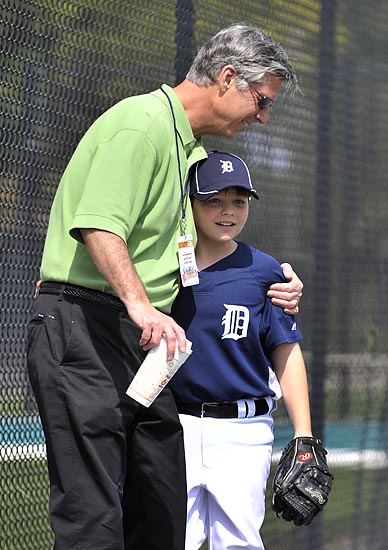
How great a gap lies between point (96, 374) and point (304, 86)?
8.99 feet

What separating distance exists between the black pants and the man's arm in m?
0.19

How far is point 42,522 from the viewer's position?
3844 mm

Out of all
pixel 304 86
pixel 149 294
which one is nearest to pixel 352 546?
pixel 304 86

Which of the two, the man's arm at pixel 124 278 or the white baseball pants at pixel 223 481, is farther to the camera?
the white baseball pants at pixel 223 481

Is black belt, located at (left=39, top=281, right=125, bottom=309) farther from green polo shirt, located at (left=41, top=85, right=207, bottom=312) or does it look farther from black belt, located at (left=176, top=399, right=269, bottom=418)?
black belt, located at (left=176, top=399, right=269, bottom=418)

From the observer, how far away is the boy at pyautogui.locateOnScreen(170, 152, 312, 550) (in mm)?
3482

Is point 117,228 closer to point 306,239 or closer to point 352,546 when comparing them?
point 306,239

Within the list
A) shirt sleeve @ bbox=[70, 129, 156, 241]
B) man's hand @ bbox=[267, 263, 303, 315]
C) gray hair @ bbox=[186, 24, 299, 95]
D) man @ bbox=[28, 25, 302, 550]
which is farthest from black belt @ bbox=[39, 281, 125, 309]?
gray hair @ bbox=[186, 24, 299, 95]

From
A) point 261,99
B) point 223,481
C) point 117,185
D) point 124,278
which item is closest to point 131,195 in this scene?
point 117,185

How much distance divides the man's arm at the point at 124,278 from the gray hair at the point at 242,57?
29.1 inches

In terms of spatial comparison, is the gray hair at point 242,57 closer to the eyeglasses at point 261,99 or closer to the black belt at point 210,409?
the eyeglasses at point 261,99

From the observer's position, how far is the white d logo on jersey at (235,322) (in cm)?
350

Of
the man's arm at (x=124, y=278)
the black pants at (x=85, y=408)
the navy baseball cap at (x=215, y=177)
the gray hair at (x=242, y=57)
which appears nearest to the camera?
the man's arm at (x=124, y=278)

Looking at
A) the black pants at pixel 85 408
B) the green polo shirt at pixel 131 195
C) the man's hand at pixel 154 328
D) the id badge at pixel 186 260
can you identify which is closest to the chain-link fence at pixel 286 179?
the green polo shirt at pixel 131 195
